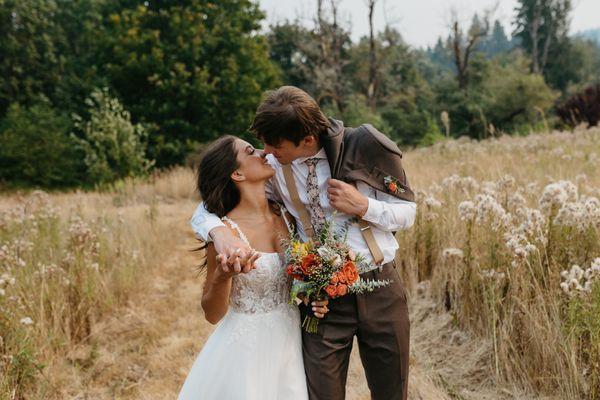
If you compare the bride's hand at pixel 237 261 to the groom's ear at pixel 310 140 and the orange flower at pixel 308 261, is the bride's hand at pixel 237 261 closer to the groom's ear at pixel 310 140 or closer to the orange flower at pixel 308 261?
the orange flower at pixel 308 261

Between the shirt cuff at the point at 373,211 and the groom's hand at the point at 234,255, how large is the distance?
1.74ft

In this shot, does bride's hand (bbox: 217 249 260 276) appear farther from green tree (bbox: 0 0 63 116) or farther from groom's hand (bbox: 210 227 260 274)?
green tree (bbox: 0 0 63 116)

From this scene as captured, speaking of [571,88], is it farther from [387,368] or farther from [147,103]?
[387,368]

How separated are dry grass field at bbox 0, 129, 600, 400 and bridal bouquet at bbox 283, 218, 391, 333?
1.35m

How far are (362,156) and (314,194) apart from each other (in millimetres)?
294

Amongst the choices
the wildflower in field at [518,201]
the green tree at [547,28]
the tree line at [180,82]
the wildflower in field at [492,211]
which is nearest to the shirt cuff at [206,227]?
the wildflower in field at [492,211]

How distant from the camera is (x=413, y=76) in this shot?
33.9 metres

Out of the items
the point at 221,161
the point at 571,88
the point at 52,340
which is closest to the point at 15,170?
the point at 52,340

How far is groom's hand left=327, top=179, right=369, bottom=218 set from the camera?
7.36ft

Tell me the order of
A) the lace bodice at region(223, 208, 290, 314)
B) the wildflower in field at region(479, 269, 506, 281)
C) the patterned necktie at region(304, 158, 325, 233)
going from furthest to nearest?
the wildflower in field at region(479, 269, 506, 281) < the lace bodice at region(223, 208, 290, 314) < the patterned necktie at region(304, 158, 325, 233)

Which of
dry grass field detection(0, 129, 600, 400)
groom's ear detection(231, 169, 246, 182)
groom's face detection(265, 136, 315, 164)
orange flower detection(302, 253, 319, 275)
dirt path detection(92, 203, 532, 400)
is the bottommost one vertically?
dirt path detection(92, 203, 532, 400)

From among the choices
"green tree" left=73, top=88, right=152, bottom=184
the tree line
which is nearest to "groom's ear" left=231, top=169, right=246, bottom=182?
"green tree" left=73, top=88, right=152, bottom=184

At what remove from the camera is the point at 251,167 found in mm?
2545

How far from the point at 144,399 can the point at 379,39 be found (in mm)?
31932
